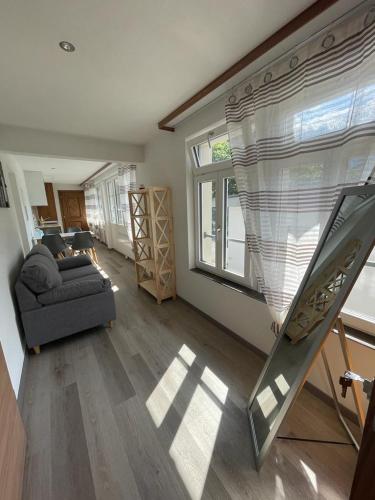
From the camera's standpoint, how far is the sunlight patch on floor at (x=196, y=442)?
106 cm

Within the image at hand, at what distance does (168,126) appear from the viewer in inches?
96.7

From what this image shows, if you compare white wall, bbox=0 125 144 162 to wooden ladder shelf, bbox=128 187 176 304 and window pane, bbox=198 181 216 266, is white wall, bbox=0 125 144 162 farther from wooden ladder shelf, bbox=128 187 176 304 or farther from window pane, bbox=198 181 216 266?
window pane, bbox=198 181 216 266

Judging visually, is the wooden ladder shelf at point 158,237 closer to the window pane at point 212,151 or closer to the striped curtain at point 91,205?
the window pane at point 212,151

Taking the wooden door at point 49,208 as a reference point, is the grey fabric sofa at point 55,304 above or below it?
below

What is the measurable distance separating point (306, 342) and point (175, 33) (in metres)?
1.86

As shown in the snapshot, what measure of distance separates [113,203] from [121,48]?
4682mm

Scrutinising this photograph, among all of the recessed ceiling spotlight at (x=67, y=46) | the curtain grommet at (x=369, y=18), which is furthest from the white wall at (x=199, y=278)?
the recessed ceiling spotlight at (x=67, y=46)

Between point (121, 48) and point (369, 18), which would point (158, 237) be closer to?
point (121, 48)

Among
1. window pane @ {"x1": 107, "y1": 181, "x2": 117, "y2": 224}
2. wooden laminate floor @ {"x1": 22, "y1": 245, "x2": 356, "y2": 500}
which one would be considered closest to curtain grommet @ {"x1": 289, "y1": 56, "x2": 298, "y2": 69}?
wooden laminate floor @ {"x1": 22, "y1": 245, "x2": 356, "y2": 500}

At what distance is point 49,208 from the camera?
25.4 feet

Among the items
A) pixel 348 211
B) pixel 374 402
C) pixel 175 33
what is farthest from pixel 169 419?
pixel 175 33

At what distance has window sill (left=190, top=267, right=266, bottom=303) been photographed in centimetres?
185

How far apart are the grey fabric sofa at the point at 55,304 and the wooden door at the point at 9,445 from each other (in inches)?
37.1

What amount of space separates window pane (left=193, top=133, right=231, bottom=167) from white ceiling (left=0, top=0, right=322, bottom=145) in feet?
1.60
